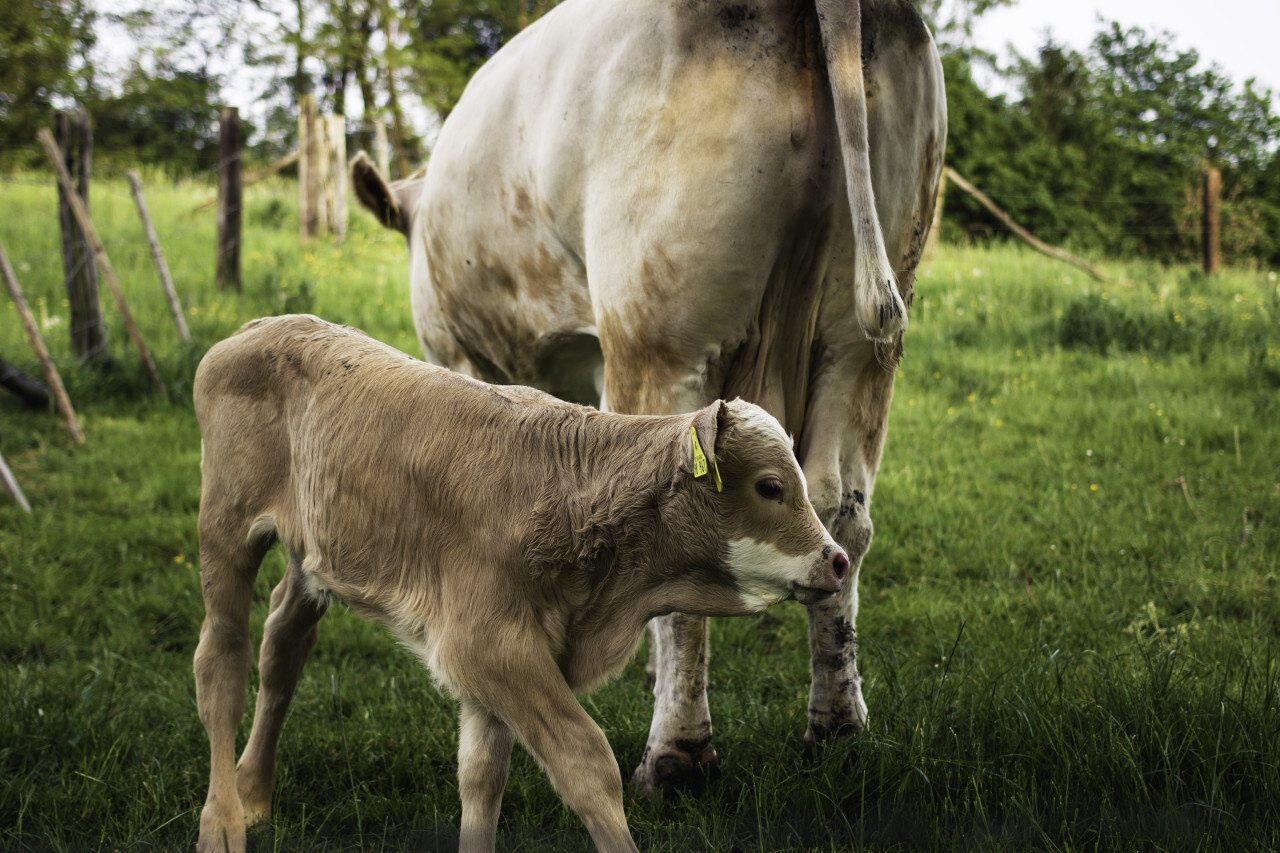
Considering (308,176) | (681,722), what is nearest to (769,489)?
(681,722)

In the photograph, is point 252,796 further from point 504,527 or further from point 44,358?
point 44,358

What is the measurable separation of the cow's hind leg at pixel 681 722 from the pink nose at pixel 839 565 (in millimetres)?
966

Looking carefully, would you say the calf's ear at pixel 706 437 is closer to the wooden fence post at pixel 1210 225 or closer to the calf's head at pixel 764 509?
the calf's head at pixel 764 509

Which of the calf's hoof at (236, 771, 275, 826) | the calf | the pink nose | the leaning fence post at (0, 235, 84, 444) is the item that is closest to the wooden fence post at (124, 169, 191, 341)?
the leaning fence post at (0, 235, 84, 444)

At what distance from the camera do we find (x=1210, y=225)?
11.7 m

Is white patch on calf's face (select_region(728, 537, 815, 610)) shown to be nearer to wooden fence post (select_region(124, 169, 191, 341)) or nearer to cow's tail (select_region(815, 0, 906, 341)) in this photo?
cow's tail (select_region(815, 0, 906, 341))

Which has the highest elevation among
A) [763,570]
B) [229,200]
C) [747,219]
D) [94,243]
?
[229,200]

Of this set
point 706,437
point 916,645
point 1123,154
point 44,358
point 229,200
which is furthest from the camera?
point 1123,154

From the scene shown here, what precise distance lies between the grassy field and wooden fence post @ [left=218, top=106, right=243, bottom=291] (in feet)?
2.23

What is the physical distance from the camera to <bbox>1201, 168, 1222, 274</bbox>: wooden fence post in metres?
11.6

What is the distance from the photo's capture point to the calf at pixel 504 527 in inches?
73.9

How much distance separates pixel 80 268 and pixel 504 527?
23.1 ft

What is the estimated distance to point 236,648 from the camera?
2498 mm

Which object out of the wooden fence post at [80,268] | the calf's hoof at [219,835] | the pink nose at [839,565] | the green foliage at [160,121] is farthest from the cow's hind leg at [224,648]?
the green foliage at [160,121]
